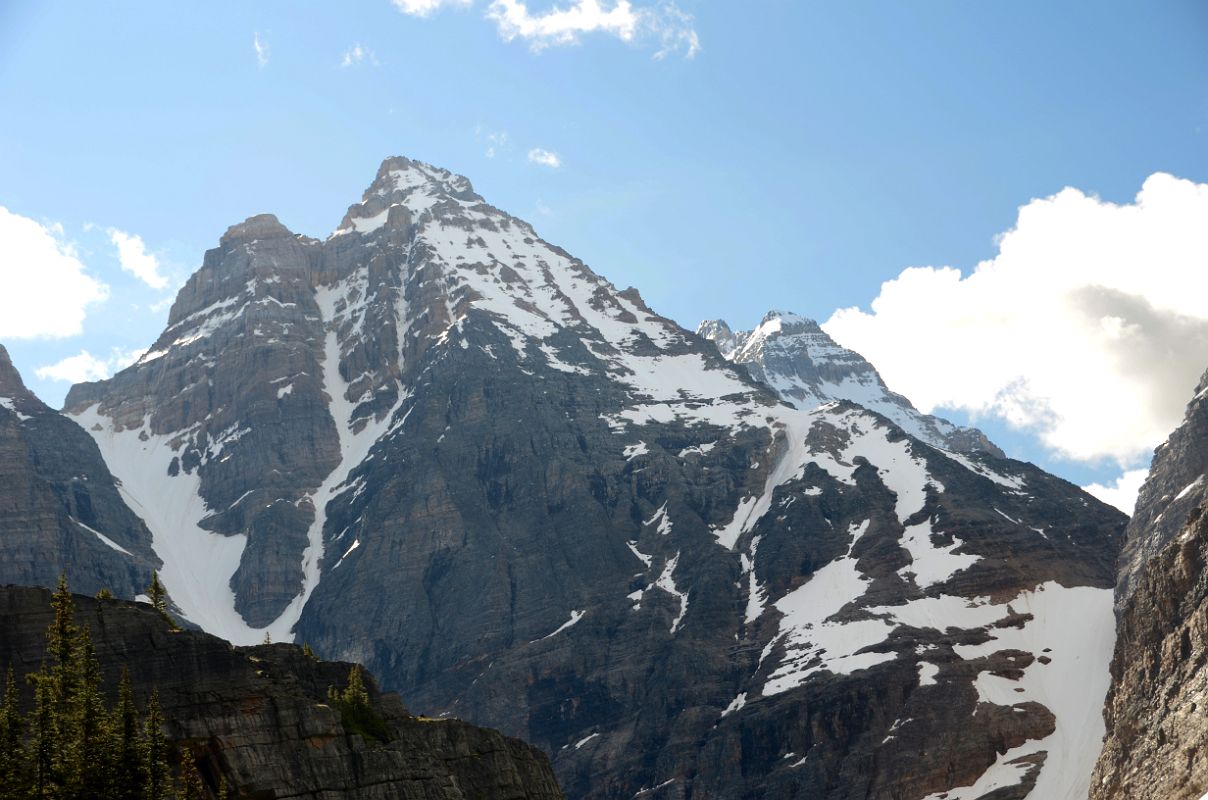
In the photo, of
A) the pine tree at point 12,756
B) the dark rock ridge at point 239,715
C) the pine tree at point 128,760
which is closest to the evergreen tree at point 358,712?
the dark rock ridge at point 239,715

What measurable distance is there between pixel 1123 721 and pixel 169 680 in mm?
104256

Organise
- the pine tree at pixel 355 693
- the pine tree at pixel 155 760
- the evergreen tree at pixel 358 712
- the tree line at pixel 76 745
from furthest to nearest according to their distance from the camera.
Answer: the pine tree at pixel 355 693, the evergreen tree at pixel 358 712, the pine tree at pixel 155 760, the tree line at pixel 76 745

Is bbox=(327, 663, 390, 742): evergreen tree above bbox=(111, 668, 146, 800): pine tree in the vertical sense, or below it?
above

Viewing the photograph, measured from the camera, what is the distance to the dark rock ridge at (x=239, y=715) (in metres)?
108

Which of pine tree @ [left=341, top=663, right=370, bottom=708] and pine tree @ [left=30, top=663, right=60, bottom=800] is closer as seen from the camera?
pine tree @ [left=30, top=663, right=60, bottom=800]

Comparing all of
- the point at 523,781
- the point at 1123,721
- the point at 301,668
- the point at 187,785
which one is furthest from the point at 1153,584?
the point at 187,785

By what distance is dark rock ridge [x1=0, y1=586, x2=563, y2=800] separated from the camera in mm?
108062

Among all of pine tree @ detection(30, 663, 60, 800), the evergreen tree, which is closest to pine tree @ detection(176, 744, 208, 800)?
pine tree @ detection(30, 663, 60, 800)

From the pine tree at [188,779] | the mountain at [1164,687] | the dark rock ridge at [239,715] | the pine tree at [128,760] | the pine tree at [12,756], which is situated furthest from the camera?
the mountain at [1164,687]

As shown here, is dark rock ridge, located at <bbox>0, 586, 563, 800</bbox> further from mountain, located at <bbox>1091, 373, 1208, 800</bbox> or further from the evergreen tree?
mountain, located at <bbox>1091, 373, 1208, 800</bbox>

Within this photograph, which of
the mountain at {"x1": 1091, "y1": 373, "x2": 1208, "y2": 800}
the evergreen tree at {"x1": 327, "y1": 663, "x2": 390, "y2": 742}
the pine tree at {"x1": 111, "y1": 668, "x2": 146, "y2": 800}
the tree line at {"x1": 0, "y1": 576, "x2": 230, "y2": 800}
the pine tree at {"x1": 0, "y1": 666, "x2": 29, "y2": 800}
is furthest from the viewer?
the mountain at {"x1": 1091, "y1": 373, "x2": 1208, "y2": 800}

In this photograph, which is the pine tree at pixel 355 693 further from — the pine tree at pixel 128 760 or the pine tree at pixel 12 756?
the pine tree at pixel 12 756

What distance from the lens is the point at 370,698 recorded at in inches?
5448

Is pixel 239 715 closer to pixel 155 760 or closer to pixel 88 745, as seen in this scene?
pixel 155 760
